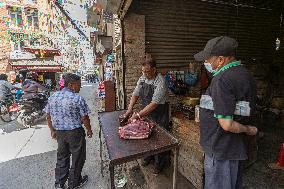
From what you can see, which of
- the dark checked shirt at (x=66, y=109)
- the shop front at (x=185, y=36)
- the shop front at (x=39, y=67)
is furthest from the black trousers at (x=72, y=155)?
the shop front at (x=39, y=67)

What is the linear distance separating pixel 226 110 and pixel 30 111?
33.1 ft

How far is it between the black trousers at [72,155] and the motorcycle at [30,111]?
625cm

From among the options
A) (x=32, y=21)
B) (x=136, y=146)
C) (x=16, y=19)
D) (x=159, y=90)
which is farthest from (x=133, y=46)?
(x=32, y=21)

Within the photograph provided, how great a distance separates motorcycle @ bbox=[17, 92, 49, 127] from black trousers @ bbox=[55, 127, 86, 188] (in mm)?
6246

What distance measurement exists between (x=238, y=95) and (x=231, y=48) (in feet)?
1.80

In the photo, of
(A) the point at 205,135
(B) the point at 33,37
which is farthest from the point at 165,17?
(B) the point at 33,37

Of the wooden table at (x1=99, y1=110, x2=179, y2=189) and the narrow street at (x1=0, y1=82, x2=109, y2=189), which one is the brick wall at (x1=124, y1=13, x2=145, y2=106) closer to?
the narrow street at (x1=0, y1=82, x2=109, y2=189)

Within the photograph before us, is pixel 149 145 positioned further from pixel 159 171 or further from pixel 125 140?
pixel 159 171

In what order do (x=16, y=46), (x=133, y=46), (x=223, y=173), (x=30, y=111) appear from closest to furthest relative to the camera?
(x=223, y=173) < (x=133, y=46) < (x=30, y=111) < (x=16, y=46)

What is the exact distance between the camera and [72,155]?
431cm

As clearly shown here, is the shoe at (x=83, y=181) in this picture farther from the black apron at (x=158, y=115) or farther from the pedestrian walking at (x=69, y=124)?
the black apron at (x=158, y=115)

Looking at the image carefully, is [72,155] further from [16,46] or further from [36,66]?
[16,46]

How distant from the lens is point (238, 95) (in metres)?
2.10

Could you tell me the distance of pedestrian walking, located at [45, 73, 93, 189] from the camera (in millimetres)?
4070
